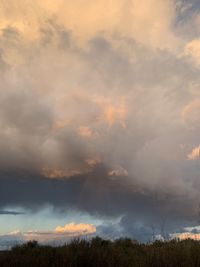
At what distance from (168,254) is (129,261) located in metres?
1.73

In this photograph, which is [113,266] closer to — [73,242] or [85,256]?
[85,256]

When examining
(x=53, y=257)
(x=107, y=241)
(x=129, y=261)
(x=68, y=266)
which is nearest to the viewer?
(x=68, y=266)

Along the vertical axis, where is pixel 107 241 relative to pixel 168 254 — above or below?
above

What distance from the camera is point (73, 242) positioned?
813 inches

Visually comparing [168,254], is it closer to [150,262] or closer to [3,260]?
[150,262]

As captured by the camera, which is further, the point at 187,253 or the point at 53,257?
the point at 187,253

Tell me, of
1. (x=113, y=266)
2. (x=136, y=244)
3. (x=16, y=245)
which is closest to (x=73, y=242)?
(x=16, y=245)

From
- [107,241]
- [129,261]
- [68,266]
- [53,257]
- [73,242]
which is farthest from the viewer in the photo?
[107,241]

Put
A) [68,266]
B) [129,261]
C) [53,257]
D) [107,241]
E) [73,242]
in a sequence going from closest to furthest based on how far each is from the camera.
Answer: [68,266] < [53,257] < [129,261] < [73,242] < [107,241]

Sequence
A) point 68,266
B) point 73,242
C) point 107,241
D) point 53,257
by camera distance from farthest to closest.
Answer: point 107,241
point 73,242
point 53,257
point 68,266

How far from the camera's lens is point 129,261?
1739 centimetres

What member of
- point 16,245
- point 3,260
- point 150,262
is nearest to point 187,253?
point 150,262

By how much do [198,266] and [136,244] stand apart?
10444mm

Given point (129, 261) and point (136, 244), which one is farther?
point (136, 244)
